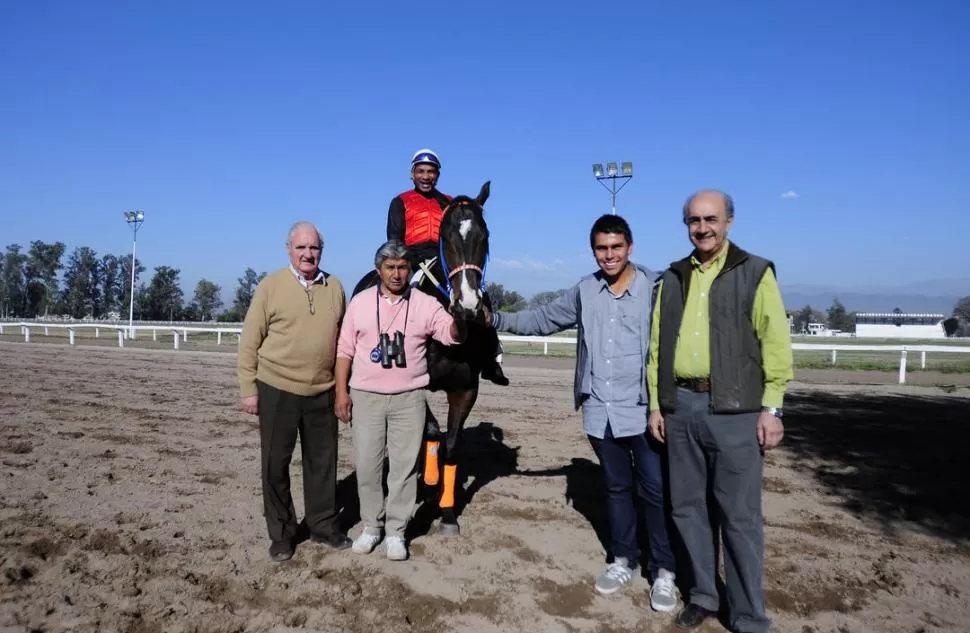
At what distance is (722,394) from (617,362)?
2.40ft

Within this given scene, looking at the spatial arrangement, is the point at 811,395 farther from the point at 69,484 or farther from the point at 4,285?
the point at 4,285

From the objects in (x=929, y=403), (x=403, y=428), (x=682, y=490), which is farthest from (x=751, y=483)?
(x=929, y=403)

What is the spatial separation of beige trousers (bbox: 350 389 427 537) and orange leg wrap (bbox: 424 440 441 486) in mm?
774

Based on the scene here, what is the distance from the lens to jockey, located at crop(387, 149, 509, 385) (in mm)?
5105

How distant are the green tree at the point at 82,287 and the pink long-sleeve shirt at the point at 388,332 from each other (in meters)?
97.3

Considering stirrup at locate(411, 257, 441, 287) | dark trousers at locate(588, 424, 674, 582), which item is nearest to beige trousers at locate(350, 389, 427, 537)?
stirrup at locate(411, 257, 441, 287)

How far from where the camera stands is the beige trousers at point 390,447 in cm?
419

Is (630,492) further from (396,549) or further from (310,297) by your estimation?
(310,297)

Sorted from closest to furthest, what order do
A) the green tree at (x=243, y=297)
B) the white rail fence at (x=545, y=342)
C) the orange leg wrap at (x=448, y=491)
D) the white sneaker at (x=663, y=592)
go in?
the white sneaker at (x=663, y=592) → the orange leg wrap at (x=448, y=491) → the white rail fence at (x=545, y=342) → the green tree at (x=243, y=297)

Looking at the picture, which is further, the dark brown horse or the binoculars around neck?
the dark brown horse

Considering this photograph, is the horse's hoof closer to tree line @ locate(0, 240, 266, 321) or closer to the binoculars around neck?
the binoculars around neck

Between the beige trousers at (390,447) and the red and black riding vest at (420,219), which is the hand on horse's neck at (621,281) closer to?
the beige trousers at (390,447)

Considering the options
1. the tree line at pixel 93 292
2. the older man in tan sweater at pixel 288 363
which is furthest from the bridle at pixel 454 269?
the tree line at pixel 93 292

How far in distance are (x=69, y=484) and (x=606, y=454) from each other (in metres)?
4.95
